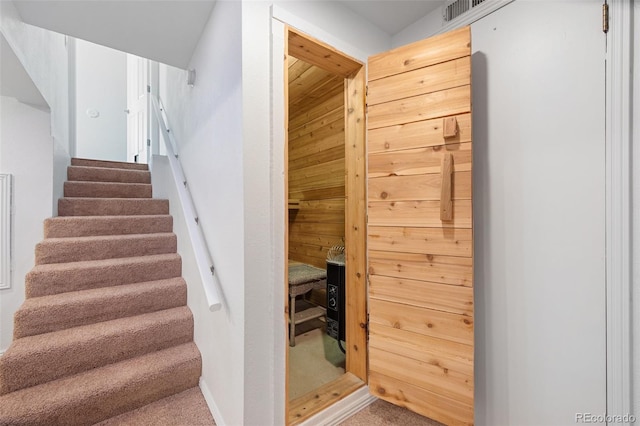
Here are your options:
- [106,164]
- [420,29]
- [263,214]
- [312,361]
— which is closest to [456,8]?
[420,29]

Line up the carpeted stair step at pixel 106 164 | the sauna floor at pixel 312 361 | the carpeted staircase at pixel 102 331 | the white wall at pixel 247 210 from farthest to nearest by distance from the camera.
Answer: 1. the carpeted stair step at pixel 106 164
2. the sauna floor at pixel 312 361
3. the carpeted staircase at pixel 102 331
4. the white wall at pixel 247 210

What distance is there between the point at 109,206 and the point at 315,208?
217 cm

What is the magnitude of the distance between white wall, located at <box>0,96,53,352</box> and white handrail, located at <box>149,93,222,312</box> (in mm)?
992

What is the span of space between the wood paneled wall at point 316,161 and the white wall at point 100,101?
11.1 feet

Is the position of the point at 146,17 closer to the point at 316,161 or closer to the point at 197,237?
the point at 197,237

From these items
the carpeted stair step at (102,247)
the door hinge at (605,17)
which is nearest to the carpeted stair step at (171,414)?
the carpeted stair step at (102,247)

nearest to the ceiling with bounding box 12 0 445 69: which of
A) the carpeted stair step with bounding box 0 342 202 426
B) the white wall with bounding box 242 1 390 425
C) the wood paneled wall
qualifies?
the white wall with bounding box 242 1 390 425

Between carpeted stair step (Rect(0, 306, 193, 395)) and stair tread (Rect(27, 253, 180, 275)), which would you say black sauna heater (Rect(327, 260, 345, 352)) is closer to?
carpeted stair step (Rect(0, 306, 193, 395))

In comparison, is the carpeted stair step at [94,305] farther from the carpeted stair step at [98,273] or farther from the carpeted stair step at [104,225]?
the carpeted stair step at [104,225]

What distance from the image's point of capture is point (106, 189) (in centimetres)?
283

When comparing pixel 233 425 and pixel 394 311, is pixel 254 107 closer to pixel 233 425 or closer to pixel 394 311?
pixel 394 311

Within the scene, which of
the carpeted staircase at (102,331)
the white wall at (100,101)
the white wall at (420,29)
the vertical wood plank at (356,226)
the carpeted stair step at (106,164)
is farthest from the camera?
the white wall at (100,101)

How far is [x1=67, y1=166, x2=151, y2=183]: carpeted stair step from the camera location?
2830mm

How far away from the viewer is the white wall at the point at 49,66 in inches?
55.6
